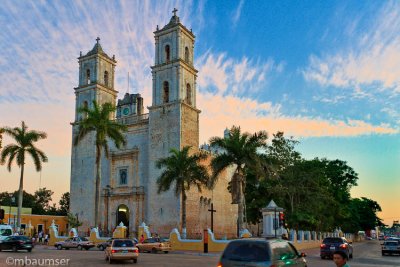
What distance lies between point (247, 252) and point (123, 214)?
4792 cm

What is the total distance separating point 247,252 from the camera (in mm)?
9359

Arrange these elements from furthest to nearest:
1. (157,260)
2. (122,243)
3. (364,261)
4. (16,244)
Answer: (16,244), (364,261), (157,260), (122,243)

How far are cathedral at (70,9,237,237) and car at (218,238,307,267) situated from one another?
36.2 metres

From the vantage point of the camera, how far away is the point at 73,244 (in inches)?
1459

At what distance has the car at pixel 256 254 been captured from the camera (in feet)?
29.8

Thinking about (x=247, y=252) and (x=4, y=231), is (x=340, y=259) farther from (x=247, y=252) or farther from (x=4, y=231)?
(x=4, y=231)

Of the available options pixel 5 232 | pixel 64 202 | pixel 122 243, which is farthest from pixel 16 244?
pixel 64 202

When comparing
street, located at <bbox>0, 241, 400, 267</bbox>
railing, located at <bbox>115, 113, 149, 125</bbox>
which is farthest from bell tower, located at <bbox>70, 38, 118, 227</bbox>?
street, located at <bbox>0, 241, 400, 267</bbox>

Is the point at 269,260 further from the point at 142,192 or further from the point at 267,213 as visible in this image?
the point at 142,192

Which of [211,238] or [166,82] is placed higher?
[166,82]

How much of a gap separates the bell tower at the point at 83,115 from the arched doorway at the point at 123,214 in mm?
3253

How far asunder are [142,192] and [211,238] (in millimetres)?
19666

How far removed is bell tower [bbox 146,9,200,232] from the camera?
156ft

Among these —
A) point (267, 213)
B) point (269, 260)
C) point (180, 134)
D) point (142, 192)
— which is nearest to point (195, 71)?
point (180, 134)
